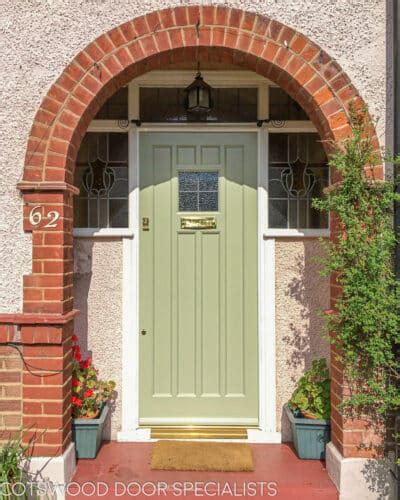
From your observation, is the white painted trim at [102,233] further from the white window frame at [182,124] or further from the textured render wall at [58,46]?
the textured render wall at [58,46]

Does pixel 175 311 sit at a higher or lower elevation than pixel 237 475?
higher

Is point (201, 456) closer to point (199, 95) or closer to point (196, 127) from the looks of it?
point (196, 127)

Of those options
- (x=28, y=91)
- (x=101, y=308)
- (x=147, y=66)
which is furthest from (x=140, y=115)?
(x=101, y=308)

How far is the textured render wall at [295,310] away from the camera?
13.0ft

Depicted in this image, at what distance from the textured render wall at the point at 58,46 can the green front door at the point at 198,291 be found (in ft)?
3.65

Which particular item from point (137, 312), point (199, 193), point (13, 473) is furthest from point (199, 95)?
point (13, 473)

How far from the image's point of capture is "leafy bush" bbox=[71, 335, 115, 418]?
357cm

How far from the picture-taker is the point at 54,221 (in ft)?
10.3

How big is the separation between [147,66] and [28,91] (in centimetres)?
91

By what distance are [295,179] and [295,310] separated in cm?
123

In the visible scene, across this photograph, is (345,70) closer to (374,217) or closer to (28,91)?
(374,217)

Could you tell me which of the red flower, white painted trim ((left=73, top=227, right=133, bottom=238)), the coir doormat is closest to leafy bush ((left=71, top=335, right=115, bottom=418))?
the red flower

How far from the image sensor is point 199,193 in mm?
4121

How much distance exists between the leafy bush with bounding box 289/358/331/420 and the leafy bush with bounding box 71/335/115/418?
163 cm
